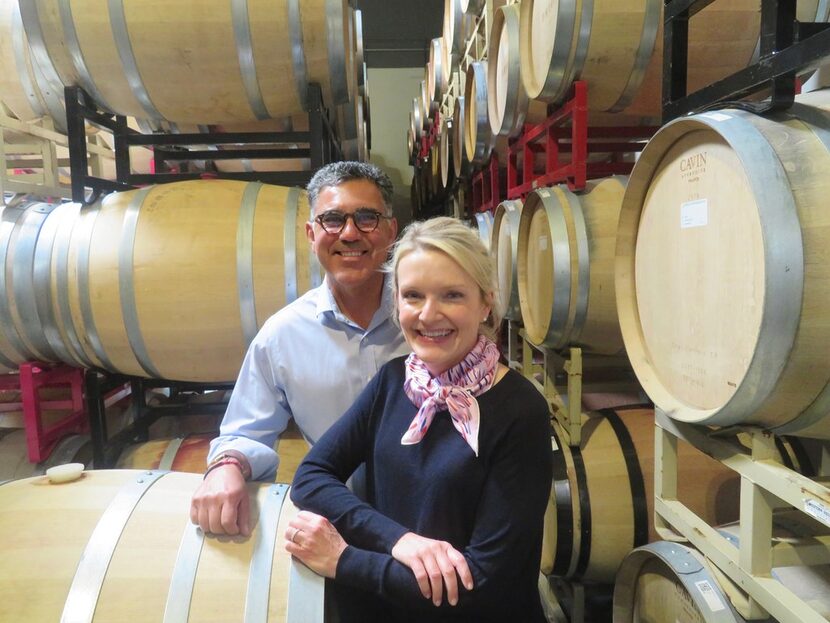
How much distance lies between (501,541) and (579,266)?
140 centimetres

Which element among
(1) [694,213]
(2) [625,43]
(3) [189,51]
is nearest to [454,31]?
(2) [625,43]

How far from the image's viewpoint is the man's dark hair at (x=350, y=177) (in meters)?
1.73

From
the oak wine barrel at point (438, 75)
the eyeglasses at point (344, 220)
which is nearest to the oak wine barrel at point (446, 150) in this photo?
the oak wine barrel at point (438, 75)

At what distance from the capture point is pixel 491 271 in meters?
1.35

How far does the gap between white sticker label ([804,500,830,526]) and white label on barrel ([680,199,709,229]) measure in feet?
1.92

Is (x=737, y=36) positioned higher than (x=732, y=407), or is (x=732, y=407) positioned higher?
(x=737, y=36)

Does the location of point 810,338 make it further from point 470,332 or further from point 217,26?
point 217,26

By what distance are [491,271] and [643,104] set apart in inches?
79.9

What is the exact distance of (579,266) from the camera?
227 centimetres

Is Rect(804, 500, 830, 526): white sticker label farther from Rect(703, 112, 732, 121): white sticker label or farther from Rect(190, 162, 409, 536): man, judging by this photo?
Rect(190, 162, 409, 536): man

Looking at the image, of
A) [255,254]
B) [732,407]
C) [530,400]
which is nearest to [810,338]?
[732,407]

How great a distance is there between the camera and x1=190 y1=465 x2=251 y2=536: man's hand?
1.28 meters

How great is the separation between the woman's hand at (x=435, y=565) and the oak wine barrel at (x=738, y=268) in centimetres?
60

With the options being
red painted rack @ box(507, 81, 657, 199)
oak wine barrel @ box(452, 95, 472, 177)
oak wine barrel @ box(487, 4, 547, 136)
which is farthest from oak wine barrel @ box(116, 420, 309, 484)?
oak wine barrel @ box(452, 95, 472, 177)
